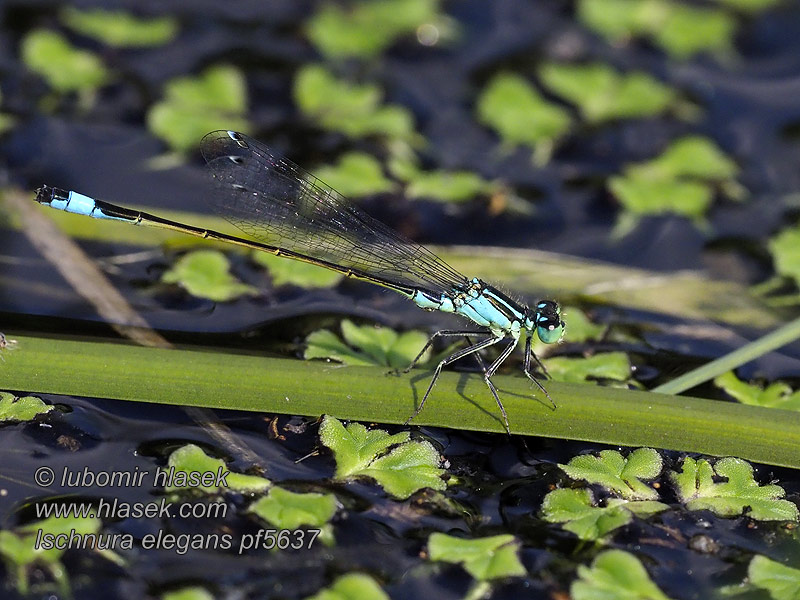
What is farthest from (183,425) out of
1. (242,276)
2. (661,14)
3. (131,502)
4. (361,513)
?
(661,14)

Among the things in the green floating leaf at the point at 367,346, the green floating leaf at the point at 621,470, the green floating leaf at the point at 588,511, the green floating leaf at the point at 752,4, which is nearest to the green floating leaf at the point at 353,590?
the green floating leaf at the point at 588,511

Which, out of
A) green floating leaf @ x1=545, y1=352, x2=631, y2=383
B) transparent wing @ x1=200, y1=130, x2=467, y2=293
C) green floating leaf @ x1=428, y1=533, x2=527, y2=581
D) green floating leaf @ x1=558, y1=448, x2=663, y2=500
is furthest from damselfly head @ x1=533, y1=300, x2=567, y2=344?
green floating leaf @ x1=428, y1=533, x2=527, y2=581

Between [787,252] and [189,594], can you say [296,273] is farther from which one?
[787,252]

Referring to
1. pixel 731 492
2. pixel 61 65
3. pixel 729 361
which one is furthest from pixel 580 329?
pixel 61 65

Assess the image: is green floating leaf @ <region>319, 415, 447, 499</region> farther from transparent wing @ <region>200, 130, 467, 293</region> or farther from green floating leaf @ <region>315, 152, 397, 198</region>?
green floating leaf @ <region>315, 152, 397, 198</region>

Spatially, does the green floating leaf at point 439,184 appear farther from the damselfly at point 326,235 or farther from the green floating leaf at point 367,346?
the green floating leaf at point 367,346

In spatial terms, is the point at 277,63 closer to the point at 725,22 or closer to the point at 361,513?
the point at 725,22

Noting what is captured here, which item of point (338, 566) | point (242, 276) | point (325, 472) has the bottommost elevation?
point (338, 566)
